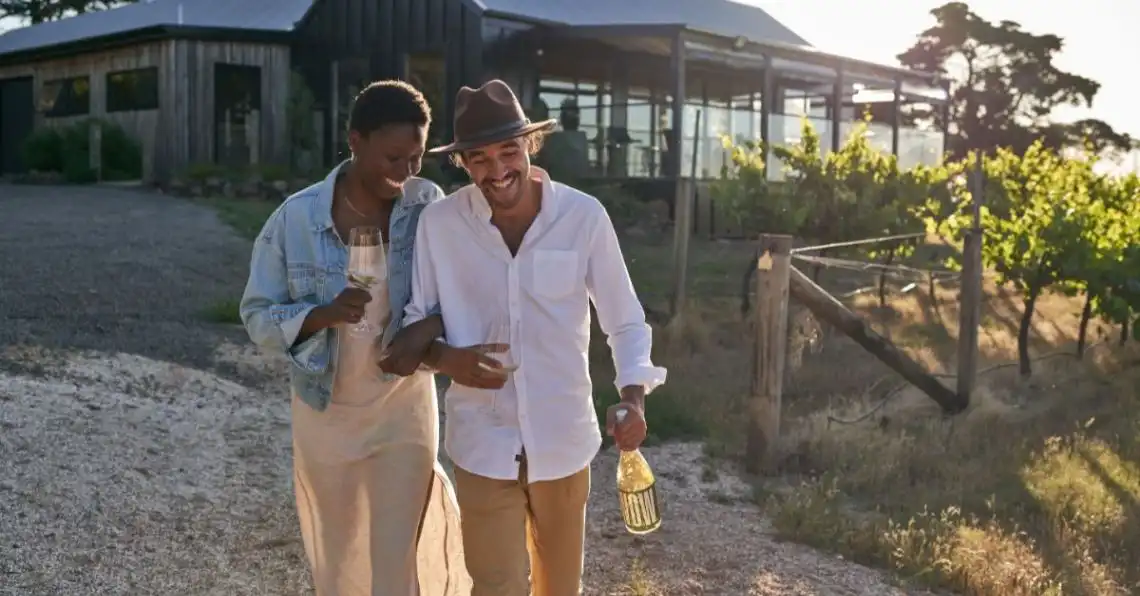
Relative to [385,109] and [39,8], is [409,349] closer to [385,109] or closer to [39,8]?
[385,109]

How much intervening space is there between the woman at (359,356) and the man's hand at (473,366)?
91 millimetres

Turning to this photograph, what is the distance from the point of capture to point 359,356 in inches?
125

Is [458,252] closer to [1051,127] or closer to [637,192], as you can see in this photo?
[637,192]

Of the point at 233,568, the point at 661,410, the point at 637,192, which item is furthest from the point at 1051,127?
the point at 233,568

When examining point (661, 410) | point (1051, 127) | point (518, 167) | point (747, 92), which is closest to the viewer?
point (518, 167)

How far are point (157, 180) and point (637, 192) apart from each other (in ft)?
25.2

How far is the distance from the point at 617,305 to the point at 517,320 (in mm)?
271

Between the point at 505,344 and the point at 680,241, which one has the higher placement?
the point at 505,344

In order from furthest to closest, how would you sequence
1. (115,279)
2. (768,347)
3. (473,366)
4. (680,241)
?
(115,279) < (680,241) < (768,347) < (473,366)

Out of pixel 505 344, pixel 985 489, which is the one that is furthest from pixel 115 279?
pixel 505 344

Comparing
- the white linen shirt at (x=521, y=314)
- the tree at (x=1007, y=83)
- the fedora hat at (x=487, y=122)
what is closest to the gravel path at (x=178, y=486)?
the white linen shirt at (x=521, y=314)

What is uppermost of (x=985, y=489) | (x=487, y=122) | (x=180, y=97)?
(x=180, y=97)

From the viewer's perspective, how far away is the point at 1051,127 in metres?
33.5

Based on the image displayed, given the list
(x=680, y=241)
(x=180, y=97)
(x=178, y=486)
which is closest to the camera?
(x=178, y=486)
